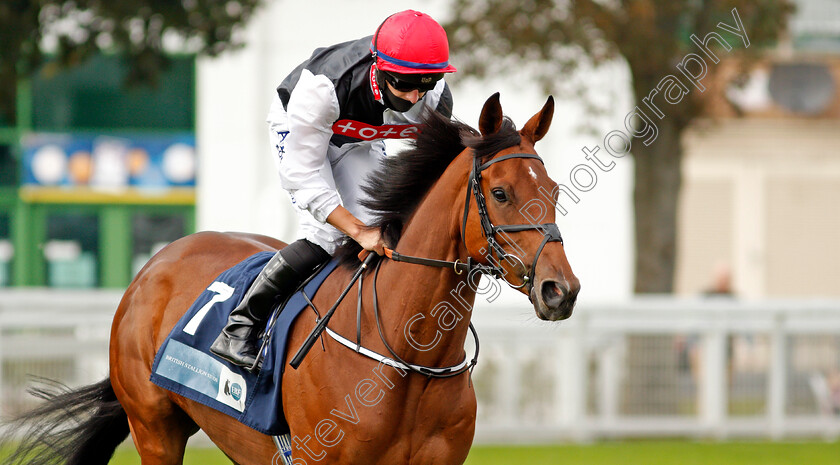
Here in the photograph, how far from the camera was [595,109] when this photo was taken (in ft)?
31.9

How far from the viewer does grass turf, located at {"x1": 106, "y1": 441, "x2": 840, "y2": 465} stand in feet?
23.7

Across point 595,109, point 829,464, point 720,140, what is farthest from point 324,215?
point 720,140

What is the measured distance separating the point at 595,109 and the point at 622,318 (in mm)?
2413

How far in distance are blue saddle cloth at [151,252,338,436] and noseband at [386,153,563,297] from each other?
608 mm

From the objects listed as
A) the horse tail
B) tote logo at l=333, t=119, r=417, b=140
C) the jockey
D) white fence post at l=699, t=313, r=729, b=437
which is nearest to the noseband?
the jockey

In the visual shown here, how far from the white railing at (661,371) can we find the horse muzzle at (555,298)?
5280 millimetres

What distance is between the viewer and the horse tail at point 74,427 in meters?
4.38

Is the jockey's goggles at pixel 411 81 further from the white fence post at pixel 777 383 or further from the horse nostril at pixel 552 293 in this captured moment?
the white fence post at pixel 777 383

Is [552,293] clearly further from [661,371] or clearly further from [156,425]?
[661,371]

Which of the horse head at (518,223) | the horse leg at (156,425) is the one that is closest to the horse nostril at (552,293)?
the horse head at (518,223)

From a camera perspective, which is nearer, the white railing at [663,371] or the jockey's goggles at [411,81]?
the jockey's goggles at [411,81]

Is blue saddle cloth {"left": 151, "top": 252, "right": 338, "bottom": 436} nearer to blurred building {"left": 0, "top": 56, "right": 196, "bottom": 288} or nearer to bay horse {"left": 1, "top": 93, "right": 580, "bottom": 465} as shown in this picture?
bay horse {"left": 1, "top": 93, "right": 580, "bottom": 465}

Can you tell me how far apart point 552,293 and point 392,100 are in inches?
39.3

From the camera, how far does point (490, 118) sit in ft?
9.94
